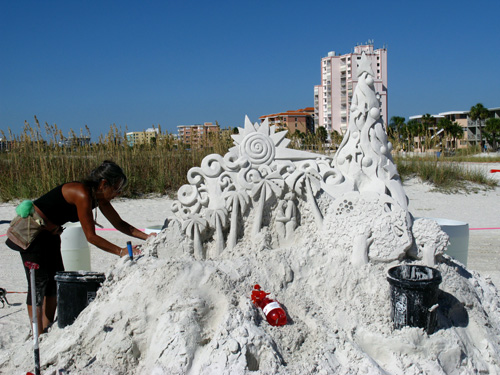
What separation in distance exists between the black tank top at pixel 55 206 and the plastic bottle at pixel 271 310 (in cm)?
127

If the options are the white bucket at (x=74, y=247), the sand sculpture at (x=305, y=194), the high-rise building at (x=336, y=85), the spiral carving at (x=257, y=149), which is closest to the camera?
the sand sculpture at (x=305, y=194)

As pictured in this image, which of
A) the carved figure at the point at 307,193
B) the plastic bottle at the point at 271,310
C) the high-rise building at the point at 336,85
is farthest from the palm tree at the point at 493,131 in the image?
the plastic bottle at the point at 271,310

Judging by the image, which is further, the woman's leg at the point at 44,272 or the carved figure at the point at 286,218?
the carved figure at the point at 286,218

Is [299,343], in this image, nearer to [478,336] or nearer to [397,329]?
[397,329]

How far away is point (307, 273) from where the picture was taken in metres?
3.22

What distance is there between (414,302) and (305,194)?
125 centimetres

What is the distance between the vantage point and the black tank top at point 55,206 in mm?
3064

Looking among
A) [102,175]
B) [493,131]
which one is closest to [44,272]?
[102,175]

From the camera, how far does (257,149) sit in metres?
4.00

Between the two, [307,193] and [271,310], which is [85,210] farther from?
[307,193]

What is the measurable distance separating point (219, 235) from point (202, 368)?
1.31m

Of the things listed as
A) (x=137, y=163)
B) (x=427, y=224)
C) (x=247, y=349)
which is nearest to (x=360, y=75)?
(x=427, y=224)

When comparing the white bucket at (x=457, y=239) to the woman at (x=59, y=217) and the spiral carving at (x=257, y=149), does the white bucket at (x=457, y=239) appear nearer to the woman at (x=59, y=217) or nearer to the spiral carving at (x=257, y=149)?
the spiral carving at (x=257, y=149)

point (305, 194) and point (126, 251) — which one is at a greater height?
point (305, 194)
